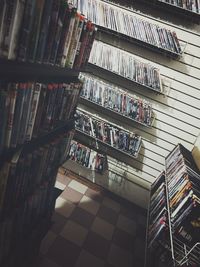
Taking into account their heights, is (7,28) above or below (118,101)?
above

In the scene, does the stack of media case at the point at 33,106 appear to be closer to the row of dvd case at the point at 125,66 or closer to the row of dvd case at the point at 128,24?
the row of dvd case at the point at 125,66

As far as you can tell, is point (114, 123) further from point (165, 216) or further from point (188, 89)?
point (165, 216)

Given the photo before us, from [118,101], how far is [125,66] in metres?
0.43

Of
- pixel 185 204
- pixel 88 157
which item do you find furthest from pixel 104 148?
pixel 185 204

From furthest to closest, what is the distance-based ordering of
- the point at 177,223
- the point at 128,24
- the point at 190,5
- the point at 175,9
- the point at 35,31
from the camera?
the point at 128,24 < the point at 175,9 < the point at 190,5 < the point at 177,223 < the point at 35,31

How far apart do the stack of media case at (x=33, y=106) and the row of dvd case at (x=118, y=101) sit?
1.22 metres

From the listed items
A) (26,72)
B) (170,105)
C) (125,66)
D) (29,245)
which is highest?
(26,72)

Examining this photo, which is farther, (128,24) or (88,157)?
(88,157)

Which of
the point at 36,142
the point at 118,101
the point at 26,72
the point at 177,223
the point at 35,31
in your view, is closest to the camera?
the point at 35,31

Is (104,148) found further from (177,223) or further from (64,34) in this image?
(64,34)

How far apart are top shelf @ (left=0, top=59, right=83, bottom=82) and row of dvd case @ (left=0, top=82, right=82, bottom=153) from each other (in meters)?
0.08

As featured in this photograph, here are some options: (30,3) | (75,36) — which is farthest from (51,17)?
(75,36)

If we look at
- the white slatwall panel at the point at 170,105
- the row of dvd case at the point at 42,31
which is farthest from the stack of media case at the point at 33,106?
the white slatwall panel at the point at 170,105

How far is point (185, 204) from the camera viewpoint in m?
1.98
